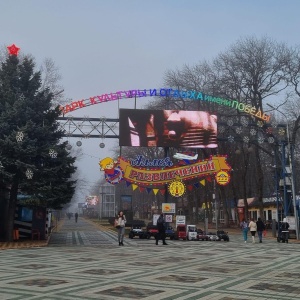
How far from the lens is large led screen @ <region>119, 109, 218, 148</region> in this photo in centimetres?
3216

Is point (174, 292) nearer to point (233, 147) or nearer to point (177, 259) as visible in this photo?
point (177, 259)

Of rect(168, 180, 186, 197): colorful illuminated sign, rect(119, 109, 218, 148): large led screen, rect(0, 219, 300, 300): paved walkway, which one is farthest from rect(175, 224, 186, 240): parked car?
rect(0, 219, 300, 300): paved walkway

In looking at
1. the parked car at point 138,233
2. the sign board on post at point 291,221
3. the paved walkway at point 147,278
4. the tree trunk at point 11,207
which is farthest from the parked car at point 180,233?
the paved walkway at point 147,278

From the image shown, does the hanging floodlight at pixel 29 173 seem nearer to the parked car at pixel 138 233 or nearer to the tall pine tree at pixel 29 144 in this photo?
the tall pine tree at pixel 29 144

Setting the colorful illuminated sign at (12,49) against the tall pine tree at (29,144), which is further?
the colorful illuminated sign at (12,49)

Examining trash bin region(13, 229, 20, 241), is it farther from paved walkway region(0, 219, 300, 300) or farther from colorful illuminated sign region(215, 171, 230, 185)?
colorful illuminated sign region(215, 171, 230, 185)

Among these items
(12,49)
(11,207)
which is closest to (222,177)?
(11,207)

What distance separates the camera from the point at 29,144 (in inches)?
837

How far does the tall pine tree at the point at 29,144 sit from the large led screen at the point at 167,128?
9579 millimetres

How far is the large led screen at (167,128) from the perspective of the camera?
32.2 metres

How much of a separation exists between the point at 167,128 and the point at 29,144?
44.9 feet

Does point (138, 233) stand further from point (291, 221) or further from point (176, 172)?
point (291, 221)

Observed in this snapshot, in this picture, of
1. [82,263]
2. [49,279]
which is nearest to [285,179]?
[82,263]

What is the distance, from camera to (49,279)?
392 inches
